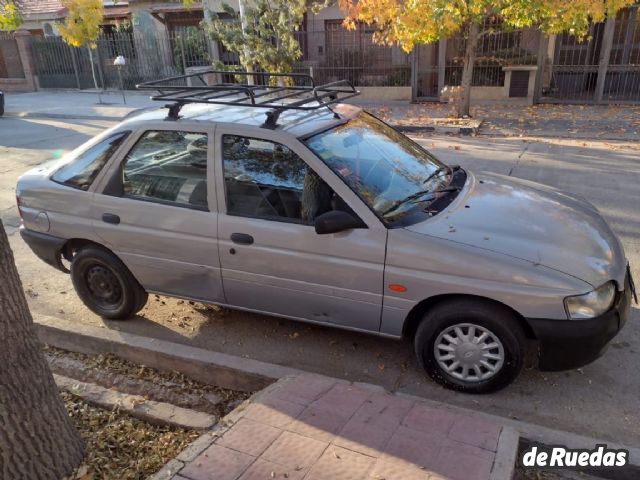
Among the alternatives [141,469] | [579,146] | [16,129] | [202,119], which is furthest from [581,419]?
[16,129]

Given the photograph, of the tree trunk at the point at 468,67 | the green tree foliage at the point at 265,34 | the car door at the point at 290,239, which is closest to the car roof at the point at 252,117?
the car door at the point at 290,239

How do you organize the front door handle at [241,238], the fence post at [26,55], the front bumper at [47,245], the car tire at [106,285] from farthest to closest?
the fence post at [26,55], the front bumper at [47,245], the car tire at [106,285], the front door handle at [241,238]

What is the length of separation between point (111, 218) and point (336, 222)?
189 cm

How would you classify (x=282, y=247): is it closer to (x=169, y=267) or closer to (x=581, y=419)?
(x=169, y=267)

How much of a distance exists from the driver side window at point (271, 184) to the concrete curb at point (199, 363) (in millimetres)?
1030

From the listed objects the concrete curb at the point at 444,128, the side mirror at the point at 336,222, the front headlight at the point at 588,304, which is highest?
the side mirror at the point at 336,222

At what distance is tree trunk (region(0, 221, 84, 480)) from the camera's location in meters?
2.44

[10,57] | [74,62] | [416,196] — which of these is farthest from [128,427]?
[10,57]

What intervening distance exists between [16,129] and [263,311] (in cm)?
1329

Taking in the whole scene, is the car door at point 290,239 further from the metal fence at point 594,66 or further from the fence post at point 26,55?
the fence post at point 26,55

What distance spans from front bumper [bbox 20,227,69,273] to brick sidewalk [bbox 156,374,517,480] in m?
2.41

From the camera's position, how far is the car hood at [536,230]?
125 inches

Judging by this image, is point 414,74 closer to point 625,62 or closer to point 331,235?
point 625,62

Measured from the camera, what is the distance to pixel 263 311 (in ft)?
13.0
